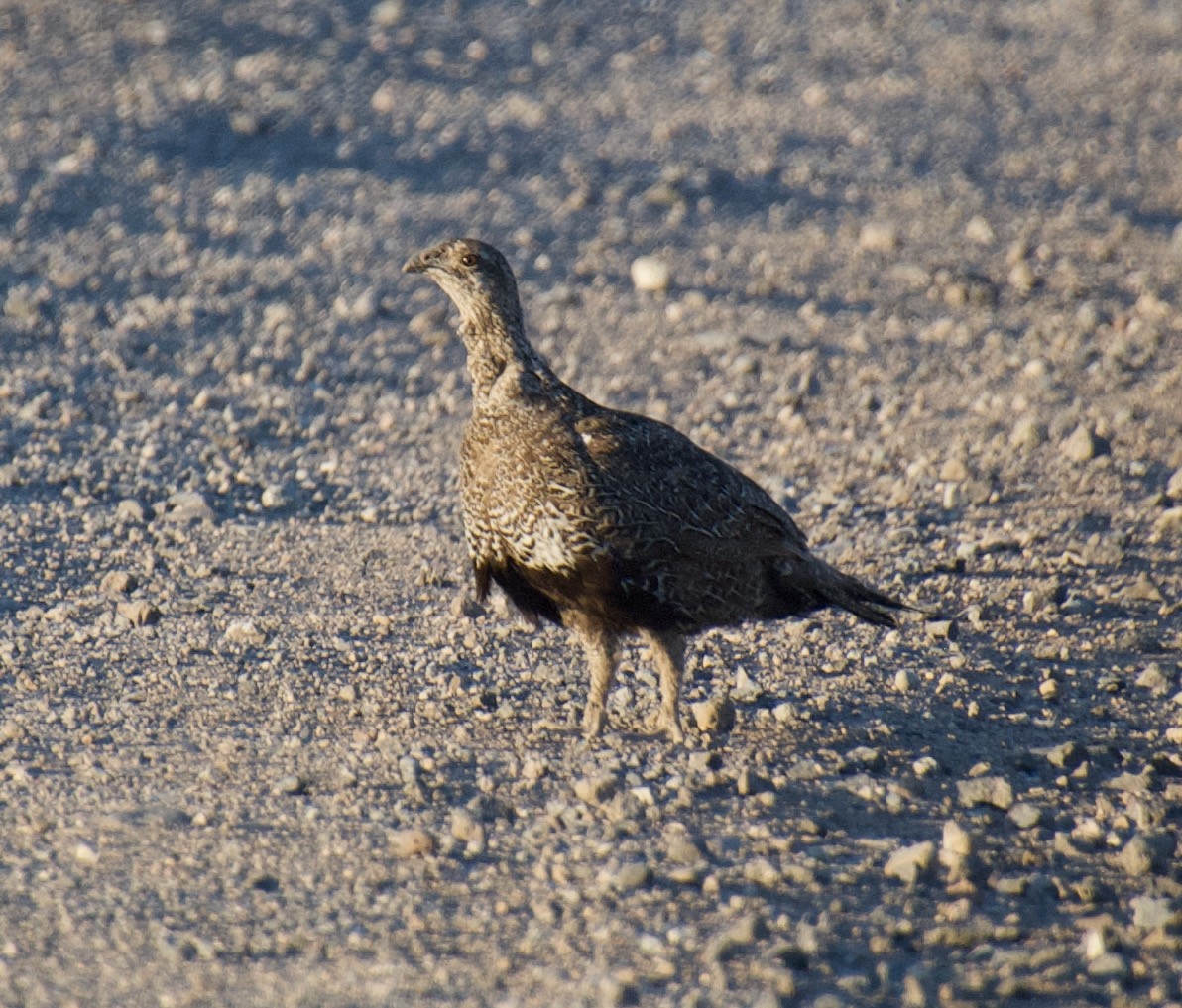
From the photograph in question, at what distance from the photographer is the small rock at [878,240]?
41.2 feet

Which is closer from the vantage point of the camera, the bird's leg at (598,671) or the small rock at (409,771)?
the small rock at (409,771)

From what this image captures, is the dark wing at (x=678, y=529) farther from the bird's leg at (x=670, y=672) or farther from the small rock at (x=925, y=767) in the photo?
the small rock at (x=925, y=767)

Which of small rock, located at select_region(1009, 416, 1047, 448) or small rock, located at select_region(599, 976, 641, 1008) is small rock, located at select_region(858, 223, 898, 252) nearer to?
small rock, located at select_region(1009, 416, 1047, 448)

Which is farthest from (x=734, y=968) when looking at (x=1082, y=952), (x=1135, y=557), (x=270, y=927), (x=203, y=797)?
(x=1135, y=557)

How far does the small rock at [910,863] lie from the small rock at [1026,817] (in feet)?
1.65

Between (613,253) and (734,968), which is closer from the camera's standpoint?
(734,968)

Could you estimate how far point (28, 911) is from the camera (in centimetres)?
491

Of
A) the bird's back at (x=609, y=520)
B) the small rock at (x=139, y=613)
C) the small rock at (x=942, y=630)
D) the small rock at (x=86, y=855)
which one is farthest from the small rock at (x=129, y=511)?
the small rock at (x=942, y=630)

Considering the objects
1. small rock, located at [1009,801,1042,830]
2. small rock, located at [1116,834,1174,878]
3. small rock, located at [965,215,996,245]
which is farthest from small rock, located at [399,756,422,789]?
small rock, located at [965,215,996,245]

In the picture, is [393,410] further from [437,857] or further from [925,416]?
[437,857]

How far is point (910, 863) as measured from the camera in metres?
5.20

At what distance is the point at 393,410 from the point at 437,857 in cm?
514

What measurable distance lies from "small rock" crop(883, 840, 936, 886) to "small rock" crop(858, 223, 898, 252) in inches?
314

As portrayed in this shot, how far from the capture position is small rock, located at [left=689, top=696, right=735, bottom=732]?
6.34 m
